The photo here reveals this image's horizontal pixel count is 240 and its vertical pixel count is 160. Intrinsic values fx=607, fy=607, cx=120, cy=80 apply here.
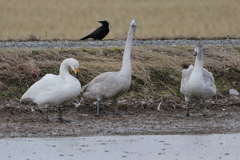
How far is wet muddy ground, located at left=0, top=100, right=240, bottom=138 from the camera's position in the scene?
10414 millimetres

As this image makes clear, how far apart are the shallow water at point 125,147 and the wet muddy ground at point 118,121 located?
51 centimetres

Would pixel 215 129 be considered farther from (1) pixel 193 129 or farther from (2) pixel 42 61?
(2) pixel 42 61

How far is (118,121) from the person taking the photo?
11523 mm

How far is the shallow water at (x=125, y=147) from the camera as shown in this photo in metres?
8.57

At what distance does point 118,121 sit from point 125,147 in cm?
244

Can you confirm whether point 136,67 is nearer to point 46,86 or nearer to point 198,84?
point 198,84

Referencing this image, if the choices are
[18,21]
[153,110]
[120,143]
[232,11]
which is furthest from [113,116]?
[232,11]

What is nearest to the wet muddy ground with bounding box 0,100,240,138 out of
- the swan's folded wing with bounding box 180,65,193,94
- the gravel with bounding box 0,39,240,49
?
the swan's folded wing with bounding box 180,65,193,94

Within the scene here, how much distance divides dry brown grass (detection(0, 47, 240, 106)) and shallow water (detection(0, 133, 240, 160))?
3.72 metres

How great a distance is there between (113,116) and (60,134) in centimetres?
225

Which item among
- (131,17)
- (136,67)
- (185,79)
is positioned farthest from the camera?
(131,17)

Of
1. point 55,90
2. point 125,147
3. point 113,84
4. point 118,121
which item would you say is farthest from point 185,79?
point 125,147

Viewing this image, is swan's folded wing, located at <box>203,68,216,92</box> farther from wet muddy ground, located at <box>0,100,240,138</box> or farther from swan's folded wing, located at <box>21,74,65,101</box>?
swan's folded wing, located at <box>21,74,65,101</box>

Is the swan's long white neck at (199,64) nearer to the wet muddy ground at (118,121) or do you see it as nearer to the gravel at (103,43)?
the wet muddy ground at (118,121)
